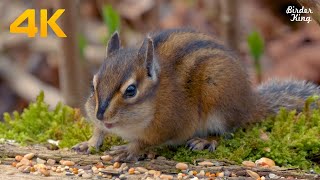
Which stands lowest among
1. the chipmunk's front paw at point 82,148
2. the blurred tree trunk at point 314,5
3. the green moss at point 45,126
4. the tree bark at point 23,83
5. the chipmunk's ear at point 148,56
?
the chipmunk's front paw at point 82,148

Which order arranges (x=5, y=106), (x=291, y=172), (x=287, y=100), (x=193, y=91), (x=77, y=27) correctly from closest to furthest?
(x=291, y=172) < (x=193, y=91) < (x=287, y=100) < (x=77, y=27) < (x=5, y=106)

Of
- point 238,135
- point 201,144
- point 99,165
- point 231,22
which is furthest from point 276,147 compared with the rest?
point 231,22

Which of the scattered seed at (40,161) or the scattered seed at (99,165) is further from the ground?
the scattered seed at (40,161)

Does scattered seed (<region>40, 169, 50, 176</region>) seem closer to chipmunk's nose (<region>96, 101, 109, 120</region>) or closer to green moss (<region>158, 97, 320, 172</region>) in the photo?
chipmunk's nose (<region>96, 101, 109, 120</region>)

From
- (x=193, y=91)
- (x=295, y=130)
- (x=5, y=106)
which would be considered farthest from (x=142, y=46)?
(x=5, y=106)

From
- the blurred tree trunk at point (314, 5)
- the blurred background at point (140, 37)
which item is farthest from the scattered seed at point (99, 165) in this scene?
the blurred background at point (140, 37)

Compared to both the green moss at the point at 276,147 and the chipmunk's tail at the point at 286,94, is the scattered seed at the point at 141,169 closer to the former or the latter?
the green moss at the point at 276,147

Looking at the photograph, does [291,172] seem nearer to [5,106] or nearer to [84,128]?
[84,128]
